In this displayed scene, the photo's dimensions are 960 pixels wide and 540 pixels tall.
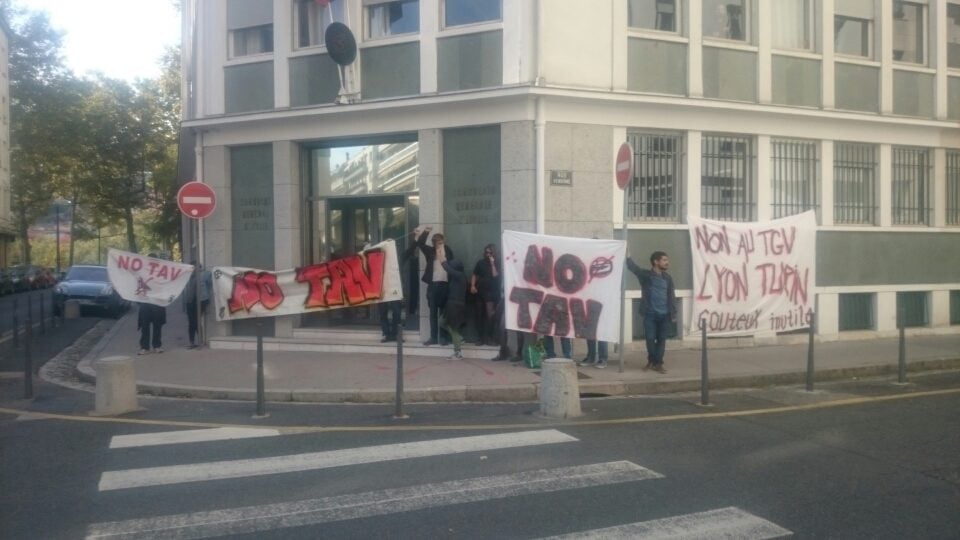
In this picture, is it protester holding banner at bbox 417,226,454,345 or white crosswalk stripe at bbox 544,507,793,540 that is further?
protester holding banner at bbox 417,226,454,345

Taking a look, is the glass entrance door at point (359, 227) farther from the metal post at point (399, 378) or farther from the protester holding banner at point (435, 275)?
the metal post at point (399, 378)

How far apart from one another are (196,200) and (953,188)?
14723 mm

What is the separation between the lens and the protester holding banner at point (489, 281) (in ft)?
44.1

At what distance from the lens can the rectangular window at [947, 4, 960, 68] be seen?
17.4 metres

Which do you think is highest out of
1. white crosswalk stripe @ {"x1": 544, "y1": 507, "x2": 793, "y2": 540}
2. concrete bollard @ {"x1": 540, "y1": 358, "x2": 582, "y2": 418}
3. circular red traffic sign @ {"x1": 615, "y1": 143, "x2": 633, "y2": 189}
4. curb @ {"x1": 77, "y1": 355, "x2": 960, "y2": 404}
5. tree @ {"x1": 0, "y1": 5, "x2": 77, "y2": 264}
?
tree @ {"x1": 0, "y1": 5, "x2": 77, "y2": 264}

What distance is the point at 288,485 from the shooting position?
22.6 ft

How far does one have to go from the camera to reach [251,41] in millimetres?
16125

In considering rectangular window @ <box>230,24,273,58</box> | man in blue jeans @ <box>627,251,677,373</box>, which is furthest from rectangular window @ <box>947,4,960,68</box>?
rectangular window @ <box>230,24,273,58</box>

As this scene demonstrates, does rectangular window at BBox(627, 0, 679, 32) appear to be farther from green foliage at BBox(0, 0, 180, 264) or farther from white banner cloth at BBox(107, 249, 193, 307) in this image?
green foliage at BBox(0, 0, 180, 264)

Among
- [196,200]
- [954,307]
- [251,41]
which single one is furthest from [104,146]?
[954,307]

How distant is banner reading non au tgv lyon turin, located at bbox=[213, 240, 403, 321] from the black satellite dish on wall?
10.5 ft

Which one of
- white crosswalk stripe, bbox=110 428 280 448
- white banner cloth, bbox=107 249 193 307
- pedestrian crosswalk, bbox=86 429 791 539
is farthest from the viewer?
white banner cloth, bbox=107 249 193 307

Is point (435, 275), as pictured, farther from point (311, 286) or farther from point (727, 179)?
point (727, 179)

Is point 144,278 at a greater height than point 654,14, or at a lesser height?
lesser
